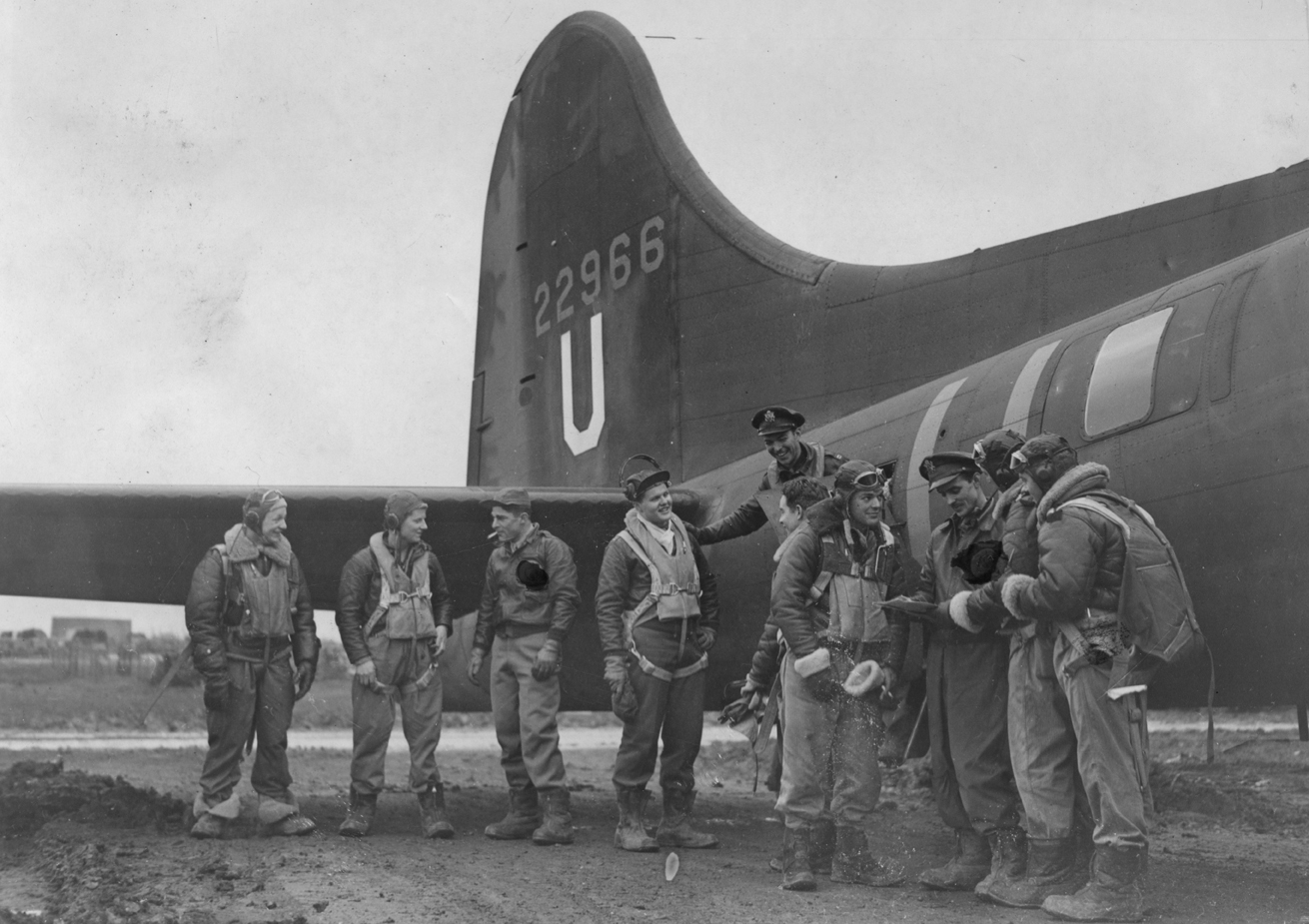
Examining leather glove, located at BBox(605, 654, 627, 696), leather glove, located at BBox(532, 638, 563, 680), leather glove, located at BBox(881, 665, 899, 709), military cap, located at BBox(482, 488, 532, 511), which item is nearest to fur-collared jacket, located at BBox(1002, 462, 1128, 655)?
leather glove, located at BBox(881, 665, 899, 709)

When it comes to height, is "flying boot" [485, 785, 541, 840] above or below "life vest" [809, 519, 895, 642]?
below

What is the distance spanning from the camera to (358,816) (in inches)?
265

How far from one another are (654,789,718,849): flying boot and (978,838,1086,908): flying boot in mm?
1877

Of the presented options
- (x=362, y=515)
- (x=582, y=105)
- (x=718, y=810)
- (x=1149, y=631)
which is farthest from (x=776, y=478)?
(x=582, y=105)

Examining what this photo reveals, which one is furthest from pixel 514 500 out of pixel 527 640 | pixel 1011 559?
pixel 1011 559

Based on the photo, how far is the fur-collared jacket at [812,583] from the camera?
527 cm

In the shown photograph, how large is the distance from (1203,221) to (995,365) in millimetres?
1186

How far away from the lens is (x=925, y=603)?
16.9ft

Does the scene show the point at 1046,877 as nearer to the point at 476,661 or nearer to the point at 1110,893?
the point at 1110,893

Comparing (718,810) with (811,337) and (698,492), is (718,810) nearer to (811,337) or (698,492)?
(698,492)

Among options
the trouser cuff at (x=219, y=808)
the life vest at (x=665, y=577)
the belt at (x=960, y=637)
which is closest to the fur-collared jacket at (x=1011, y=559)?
the belt at (x=960, y=637)

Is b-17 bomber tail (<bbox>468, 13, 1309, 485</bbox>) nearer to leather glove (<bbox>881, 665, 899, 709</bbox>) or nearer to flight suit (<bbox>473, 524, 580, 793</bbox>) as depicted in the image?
flight suit (<bbox>473, 524, 580, 793</bbox>)

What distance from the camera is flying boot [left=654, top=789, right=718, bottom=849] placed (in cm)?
628

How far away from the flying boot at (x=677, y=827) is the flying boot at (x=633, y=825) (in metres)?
0.07
